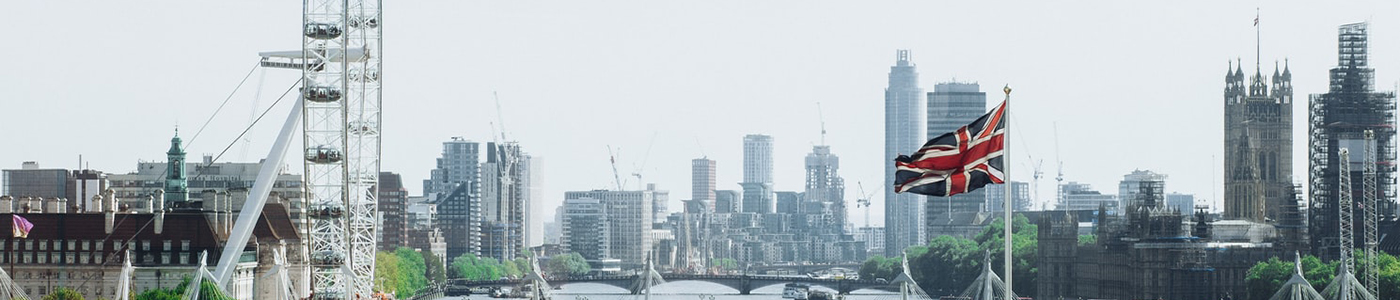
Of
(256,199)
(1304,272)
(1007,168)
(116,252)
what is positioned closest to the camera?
(1007,168)

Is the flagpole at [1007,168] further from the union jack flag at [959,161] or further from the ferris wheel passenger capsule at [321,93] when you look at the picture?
the ferris wheel passenger capsule at [321,93]

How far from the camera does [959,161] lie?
5181 cm

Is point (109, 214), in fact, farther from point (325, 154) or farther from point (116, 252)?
point (325, 154)

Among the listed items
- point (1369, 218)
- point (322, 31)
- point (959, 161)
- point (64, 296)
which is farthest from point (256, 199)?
point (1369, 218)

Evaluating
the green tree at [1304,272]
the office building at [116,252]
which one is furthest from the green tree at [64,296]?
the green tree at [1304,272]

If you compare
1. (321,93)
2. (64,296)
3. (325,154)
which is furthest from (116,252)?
(321,93)

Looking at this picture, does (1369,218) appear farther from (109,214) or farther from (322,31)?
(322,31)

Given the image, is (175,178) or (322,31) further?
(175,178)

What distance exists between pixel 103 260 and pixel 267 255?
8068 mm

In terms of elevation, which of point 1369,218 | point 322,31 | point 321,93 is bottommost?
point 1369,218

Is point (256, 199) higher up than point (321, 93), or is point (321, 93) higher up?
point (321, 93)

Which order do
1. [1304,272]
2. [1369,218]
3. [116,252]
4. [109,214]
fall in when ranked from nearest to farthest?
[116,252] → [109,214] → [1369,218] → [1304,272]

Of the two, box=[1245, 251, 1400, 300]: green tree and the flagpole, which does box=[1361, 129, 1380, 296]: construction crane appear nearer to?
box=[1245, 251, 1400, 300]: green tree

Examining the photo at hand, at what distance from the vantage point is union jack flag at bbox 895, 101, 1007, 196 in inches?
2028
